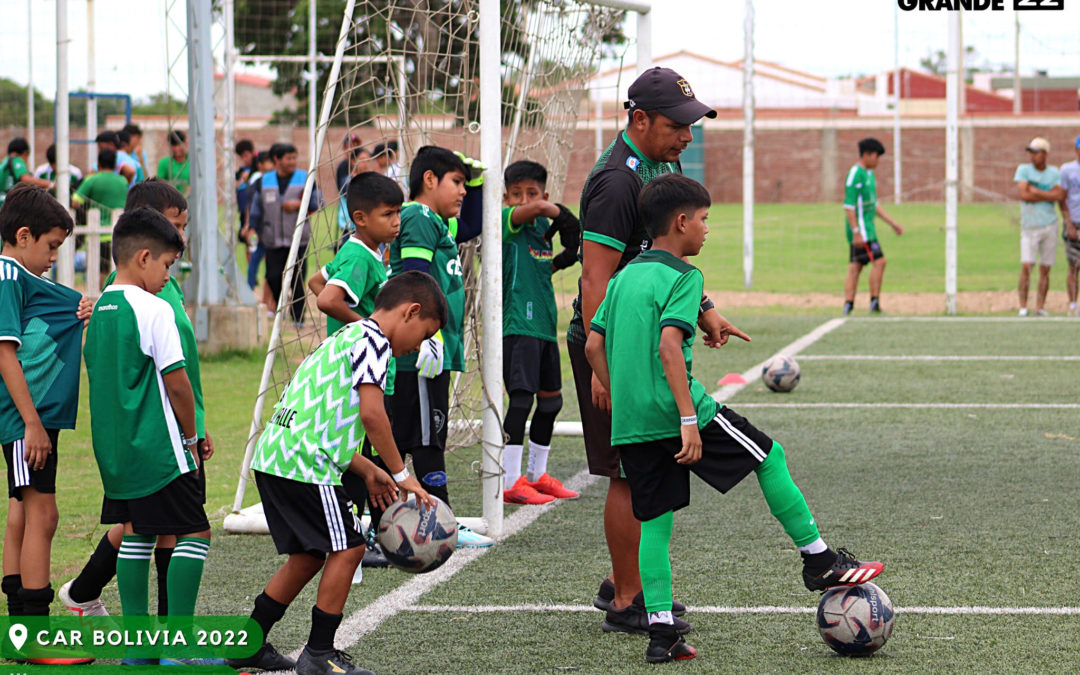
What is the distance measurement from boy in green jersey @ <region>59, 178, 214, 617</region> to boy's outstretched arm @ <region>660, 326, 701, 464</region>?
4.74 ft

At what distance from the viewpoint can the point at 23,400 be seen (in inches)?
168

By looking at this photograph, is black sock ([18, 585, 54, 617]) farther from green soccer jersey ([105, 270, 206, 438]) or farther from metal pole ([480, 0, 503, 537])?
metal pole ([480, 0, 503, 537])

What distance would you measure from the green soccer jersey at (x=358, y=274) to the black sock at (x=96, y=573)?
1226 millimetres

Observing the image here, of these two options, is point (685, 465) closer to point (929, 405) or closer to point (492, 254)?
point (492, 254)

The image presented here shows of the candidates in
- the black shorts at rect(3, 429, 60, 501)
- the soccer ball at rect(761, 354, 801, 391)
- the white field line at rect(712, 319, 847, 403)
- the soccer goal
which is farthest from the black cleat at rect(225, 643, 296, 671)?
the soccer ball at rect(761, 354, 801, 391)

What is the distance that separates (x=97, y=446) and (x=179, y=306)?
543mm

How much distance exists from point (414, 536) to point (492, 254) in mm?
2231

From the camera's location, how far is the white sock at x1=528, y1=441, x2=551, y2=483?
23.6 ft

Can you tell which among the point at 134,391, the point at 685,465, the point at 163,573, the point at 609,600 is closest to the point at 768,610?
the point at 609,600

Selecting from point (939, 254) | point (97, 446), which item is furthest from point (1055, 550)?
point (939, 254)

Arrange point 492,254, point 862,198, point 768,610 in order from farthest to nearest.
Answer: point 862,198, point 492,254, point 768,610

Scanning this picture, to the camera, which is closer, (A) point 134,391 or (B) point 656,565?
(A) point 134,391

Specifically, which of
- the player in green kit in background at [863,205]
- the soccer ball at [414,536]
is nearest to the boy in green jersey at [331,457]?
the soccer ball at [414,536]

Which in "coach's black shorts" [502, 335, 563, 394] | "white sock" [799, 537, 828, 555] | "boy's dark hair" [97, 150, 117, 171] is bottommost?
"white sock" [799, 537, 828, 555]
